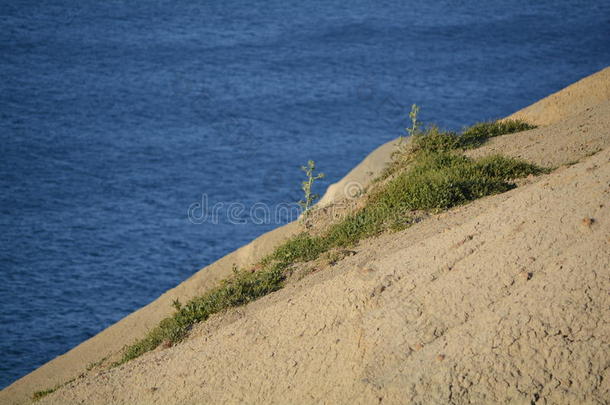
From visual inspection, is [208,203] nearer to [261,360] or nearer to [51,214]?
[51,214]

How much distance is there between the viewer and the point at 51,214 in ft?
117

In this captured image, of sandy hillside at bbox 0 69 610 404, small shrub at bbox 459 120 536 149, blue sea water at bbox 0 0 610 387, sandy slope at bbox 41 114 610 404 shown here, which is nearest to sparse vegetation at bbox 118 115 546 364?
small shrub at bbox 459 120 536 149

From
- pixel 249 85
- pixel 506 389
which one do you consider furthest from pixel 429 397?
pixel 249 85

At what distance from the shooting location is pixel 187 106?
161ft

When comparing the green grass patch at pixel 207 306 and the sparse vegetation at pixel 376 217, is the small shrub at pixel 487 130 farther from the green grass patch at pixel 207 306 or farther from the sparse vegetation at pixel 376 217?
the green grass patch at pixel 207 306

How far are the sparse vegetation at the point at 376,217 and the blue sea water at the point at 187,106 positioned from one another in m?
13.9

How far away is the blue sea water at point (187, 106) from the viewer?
31.3 m

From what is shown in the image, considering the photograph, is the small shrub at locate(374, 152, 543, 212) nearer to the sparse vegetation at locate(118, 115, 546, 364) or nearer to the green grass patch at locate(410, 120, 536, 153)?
the sparse vegetation at locate(118, 115, 546, 364)

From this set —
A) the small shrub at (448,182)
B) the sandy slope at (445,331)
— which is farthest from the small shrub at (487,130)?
the sandy slope at (445,331)

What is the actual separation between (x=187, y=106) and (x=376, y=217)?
38.0 metres

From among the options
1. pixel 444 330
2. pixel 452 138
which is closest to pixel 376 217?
pixel 452 138

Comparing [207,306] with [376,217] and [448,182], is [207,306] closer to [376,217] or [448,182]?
[376,217]

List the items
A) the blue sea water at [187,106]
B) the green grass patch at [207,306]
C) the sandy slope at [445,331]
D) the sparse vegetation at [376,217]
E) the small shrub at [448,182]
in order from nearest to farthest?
1. the sandy slope at [445,331]
2. the green grass patch at [207,306]
3. the sparse vegetation at [376,217]
4. the small shrub at [448,182]
5. the blue sea water at [187,106]

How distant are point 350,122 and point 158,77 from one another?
14.1 m
